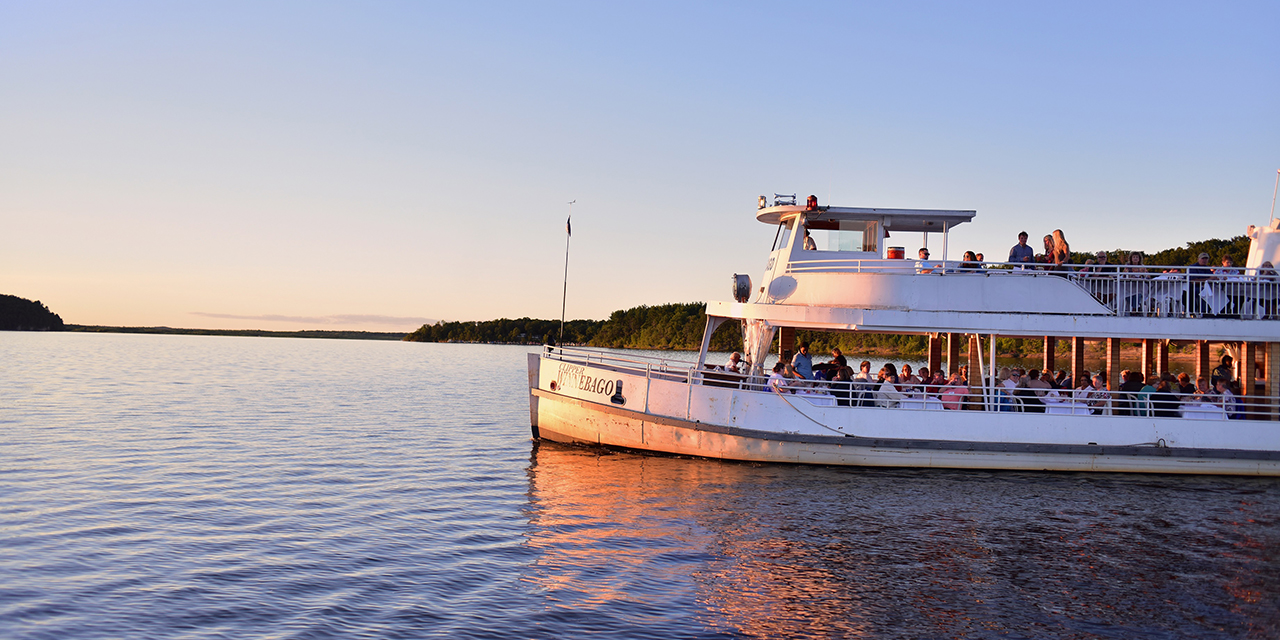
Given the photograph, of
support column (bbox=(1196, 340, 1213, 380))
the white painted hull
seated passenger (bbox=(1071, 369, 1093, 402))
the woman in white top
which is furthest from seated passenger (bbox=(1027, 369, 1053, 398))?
the woman in white top

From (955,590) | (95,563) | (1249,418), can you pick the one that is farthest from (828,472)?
(95,563)

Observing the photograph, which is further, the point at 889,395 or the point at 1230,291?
the point at 1230,291

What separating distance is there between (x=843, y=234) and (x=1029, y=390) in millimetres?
4526

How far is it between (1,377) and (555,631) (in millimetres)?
49116

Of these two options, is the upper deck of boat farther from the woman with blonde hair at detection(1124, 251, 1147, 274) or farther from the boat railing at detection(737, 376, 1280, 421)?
the boat railing at detection(737, 376, 1280, 421)

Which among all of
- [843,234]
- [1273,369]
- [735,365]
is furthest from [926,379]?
[1273,369]

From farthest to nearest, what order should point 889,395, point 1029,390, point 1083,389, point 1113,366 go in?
point 1113,366 → point 1083,389 → point 889,395 → point 1029,390

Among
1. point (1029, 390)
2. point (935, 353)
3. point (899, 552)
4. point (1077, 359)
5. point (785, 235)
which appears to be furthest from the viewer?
point (935, 353)

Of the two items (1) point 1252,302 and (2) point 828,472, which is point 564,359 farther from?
(1) point 1252,302

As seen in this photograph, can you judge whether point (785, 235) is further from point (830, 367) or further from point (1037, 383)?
point (1037, 383)

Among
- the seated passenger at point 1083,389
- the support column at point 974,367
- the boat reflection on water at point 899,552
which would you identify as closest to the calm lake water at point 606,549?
the boat reflection on water at point 899,552

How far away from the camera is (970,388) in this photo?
15.6 m

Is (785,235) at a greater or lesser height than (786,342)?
greater

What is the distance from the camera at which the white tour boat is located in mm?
15195
